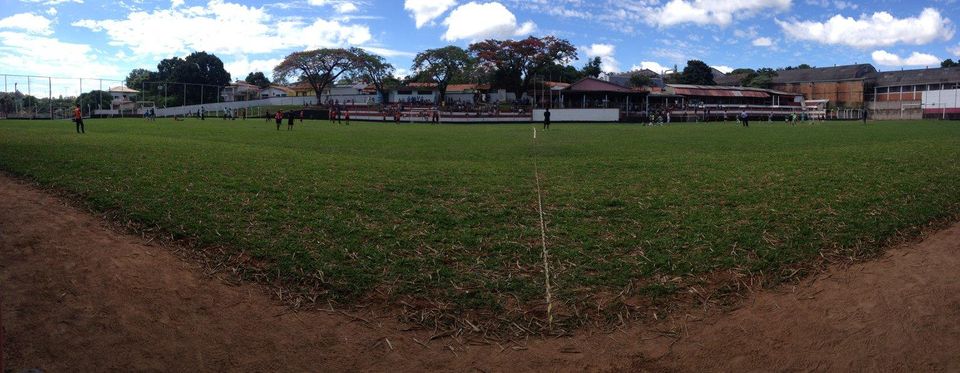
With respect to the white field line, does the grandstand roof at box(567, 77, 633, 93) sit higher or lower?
higher

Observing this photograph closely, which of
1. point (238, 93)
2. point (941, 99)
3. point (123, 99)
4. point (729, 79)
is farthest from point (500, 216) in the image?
point (729, 79)

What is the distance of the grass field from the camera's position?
6699 millimetres

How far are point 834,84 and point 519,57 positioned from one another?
5671 cm

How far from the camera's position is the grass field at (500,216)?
22.0 ft

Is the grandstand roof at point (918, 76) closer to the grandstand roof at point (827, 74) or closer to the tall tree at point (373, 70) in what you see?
the grandstand roof at point (827, 74)

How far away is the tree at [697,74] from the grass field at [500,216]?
95.0m

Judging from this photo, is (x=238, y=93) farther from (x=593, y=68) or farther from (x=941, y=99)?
(x=941, y=99)

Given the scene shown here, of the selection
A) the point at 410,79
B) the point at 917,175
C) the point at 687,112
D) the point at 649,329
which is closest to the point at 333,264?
the point at 649,329

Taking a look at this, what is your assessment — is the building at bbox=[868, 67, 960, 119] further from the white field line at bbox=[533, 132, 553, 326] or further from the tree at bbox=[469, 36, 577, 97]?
the white field line at bbox=[533, 132, 553, 326]

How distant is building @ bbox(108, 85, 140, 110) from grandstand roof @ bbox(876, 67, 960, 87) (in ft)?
343

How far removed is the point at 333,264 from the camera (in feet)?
22.7

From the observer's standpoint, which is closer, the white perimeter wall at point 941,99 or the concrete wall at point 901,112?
the concrete wall at point 901,112

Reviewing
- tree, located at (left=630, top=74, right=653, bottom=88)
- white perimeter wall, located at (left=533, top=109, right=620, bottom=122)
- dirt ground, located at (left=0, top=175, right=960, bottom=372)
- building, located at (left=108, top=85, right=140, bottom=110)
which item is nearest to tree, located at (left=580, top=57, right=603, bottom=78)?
tree, located at (left=630, top=74, right=653, bottom=88)

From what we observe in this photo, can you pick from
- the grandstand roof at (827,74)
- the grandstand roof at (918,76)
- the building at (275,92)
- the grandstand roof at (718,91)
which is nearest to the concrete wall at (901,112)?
the grandstand roof at (918,76)
